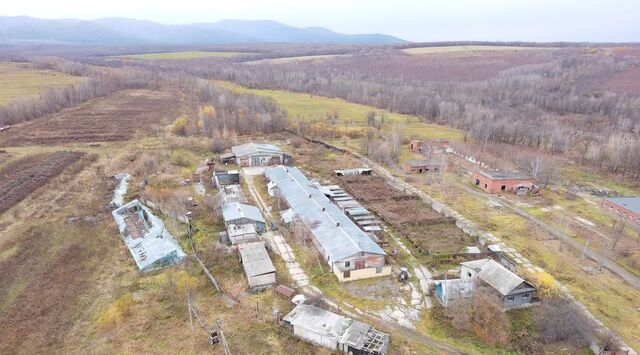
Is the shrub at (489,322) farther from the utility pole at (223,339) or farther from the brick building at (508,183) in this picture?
the brick building at (508,183)

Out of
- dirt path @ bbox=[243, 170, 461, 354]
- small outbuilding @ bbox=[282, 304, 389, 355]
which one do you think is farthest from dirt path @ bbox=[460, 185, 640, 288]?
small outbuilding @ bbox=[282, 304, 389, 355]

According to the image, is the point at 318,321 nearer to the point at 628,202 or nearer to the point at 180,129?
the point at 628,202

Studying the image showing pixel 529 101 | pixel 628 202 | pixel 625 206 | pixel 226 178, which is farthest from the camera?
pixel 529 101

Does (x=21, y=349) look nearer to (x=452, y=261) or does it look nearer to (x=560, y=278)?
(x=452, y=261)

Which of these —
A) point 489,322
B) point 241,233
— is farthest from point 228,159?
point 489,322

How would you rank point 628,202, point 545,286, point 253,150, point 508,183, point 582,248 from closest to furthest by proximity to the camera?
point 545,286, point 582,248, point 628,202, point 508,183, point 253,150

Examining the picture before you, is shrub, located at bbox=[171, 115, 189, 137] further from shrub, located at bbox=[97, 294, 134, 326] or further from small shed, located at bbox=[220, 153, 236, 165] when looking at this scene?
shrub, located at bbox=[97, 294, 134, 326]

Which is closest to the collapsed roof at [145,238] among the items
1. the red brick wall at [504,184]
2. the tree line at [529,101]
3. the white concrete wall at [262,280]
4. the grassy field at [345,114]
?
the white concrete wall at [262,280]
